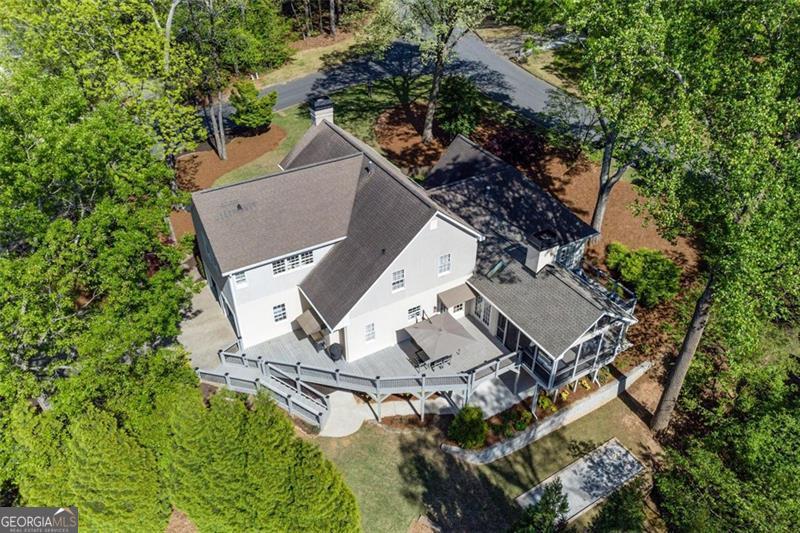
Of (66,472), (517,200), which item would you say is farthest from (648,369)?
(66,472)

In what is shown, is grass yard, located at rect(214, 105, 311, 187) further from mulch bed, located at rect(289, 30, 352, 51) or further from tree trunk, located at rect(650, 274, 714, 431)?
tree trunk, located at rect(650, 274, 714, 431)

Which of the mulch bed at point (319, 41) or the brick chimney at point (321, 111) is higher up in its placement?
the brick chimney at point (321, 111)

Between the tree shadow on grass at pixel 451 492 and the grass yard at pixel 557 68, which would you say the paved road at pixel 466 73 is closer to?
the grass yard at pixel 557 68

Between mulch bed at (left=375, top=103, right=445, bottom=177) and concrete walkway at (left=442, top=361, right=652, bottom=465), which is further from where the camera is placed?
mulch bed at (left=375, top=103, right=445, bottom=177)

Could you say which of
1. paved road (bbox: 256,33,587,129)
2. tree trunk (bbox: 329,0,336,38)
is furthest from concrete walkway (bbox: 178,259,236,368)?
tree trunk (bbox: 329,0,336,38)

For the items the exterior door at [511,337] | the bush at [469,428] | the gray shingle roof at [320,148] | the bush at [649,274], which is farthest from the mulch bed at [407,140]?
the bush at [469,428]

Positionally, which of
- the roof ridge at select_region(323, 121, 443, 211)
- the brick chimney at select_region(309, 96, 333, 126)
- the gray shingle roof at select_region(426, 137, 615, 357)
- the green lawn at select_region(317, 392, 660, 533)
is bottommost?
the green lawn at select_region(317, 392, 660, 533)
